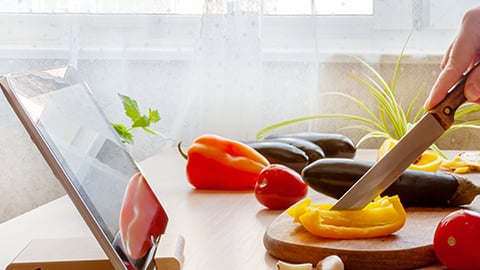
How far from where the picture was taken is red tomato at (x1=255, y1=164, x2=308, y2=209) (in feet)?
4.20

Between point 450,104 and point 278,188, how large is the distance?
1.20ft

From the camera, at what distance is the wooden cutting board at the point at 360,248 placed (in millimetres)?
899

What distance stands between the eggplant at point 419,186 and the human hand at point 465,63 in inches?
7.3

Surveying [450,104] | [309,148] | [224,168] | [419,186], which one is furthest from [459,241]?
[309,148]

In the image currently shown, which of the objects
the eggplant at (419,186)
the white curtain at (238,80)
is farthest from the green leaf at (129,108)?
the white curtain at (238,80)

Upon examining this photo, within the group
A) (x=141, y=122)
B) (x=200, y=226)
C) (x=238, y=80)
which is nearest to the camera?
(x=200, y=226)

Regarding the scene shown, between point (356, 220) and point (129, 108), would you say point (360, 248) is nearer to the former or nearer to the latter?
point (356, 220)

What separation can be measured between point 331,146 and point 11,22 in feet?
4.07

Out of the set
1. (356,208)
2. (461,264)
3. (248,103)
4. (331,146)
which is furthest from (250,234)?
(248,103)

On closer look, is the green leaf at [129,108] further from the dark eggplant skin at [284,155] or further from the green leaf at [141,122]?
the dark eggplant skin at [284,155]

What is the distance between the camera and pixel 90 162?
725mm

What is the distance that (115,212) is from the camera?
0.73 meters

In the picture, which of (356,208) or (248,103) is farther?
(248,103)

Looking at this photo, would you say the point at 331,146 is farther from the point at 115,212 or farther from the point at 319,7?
the point at 115,212
